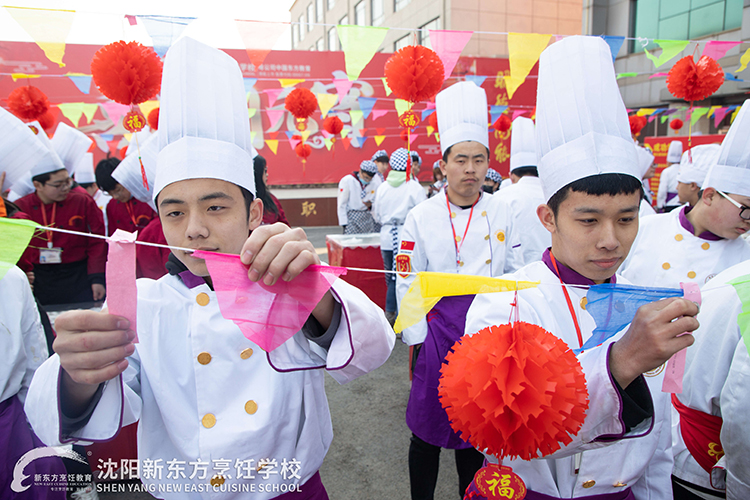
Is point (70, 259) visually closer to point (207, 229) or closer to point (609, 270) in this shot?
point (207, 229)

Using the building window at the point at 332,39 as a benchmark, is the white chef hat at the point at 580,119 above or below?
below

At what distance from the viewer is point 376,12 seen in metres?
19.7

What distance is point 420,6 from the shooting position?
16828 millimetres

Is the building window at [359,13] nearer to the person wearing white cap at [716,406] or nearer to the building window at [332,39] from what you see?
the building window at [332,39]

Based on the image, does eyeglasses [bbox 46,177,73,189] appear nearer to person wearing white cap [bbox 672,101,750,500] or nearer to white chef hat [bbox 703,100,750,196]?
person wearing white cap [bbox 672,101,750,500]

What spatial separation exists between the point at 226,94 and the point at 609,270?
1432mm

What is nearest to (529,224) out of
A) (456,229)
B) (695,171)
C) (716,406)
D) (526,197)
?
(526,197)

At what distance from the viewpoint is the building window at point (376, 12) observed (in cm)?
1952

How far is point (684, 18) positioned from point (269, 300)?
18341 millimetres

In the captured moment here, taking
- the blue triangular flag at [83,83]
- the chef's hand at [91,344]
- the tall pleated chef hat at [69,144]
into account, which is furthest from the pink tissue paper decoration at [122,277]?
the blue triangular flag at [83,83]

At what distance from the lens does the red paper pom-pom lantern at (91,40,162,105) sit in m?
2.90

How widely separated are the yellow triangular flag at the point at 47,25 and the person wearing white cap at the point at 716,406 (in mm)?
5274

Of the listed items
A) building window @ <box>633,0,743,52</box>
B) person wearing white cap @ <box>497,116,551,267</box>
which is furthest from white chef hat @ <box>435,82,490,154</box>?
building window @ <box>633,0,743,52</box>

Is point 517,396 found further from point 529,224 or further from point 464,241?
point 529,224
